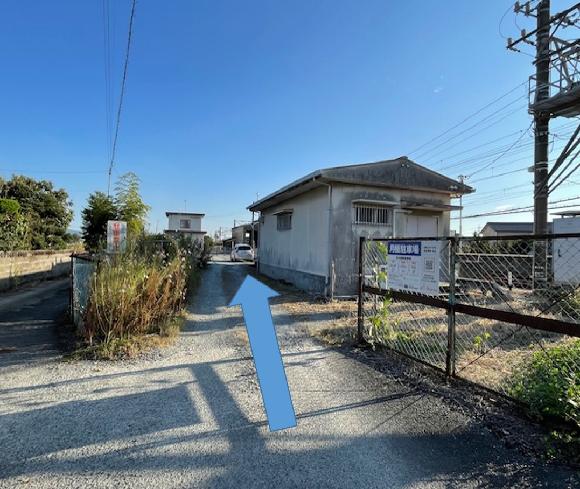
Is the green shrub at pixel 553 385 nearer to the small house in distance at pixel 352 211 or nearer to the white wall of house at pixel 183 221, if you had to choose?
the small house in distance at pixel 352 211

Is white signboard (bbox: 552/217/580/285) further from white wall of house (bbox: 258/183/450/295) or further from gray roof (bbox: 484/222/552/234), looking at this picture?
gray roof (bbox: 484/222/552/234)

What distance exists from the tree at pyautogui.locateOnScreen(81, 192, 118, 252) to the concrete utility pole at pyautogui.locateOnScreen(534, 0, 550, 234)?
12.8m

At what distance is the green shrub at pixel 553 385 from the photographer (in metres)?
2.67

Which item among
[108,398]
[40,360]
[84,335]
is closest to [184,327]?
[84,335]

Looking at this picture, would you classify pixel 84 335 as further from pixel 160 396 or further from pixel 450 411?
pixel 450 411

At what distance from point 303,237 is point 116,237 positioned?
20.0ft

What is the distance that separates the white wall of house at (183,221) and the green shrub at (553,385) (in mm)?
41830

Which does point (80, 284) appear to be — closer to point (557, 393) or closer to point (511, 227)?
point (557, 393)

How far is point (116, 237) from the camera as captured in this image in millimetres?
6457

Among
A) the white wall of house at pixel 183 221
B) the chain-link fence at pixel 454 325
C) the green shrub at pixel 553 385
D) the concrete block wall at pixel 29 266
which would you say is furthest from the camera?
the white wall of house at pixel 183 221

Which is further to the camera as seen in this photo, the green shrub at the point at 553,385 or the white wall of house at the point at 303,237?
the white wall of house at the point at 303,237

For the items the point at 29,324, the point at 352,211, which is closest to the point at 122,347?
the point at 29,324

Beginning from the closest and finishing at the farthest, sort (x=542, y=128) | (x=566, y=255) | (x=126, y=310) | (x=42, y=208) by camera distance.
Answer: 1. (x=126, y=310)
2. (x=566, y=255)
3. (x=542, y=128)
4. (x=42, y=208)

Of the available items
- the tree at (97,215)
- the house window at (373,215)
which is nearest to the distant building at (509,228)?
the house window at (373,215)
